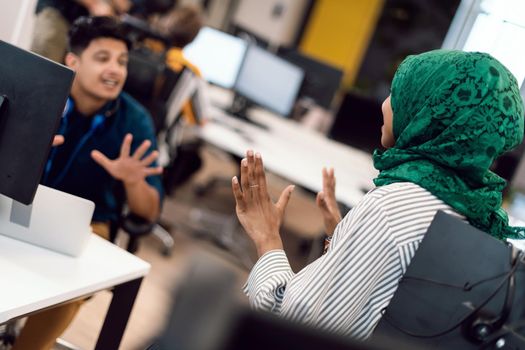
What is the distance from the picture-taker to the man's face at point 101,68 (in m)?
1.86

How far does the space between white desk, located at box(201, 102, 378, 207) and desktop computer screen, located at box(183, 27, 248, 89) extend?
0.79ft

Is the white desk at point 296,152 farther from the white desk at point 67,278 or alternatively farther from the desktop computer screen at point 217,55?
the white desk at point 67,278

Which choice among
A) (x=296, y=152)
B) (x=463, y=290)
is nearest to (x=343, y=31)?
(x=296, y=152)

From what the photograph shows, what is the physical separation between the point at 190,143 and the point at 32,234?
215cm

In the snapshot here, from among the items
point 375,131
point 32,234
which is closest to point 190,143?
point 375,131

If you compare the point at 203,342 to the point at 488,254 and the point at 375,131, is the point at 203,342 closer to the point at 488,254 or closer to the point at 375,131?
the point at 488,254

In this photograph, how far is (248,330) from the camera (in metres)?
0.38

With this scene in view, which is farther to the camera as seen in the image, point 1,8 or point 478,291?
point 1,8

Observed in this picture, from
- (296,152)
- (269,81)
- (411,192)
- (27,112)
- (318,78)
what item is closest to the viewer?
(411,192)

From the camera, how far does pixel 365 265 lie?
3.30 feet

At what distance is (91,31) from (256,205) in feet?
3.22

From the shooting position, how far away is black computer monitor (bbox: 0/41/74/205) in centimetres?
116

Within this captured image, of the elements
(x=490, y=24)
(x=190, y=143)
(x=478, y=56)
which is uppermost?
(x=490, y=24)

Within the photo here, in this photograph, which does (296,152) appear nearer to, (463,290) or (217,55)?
(217,55)
